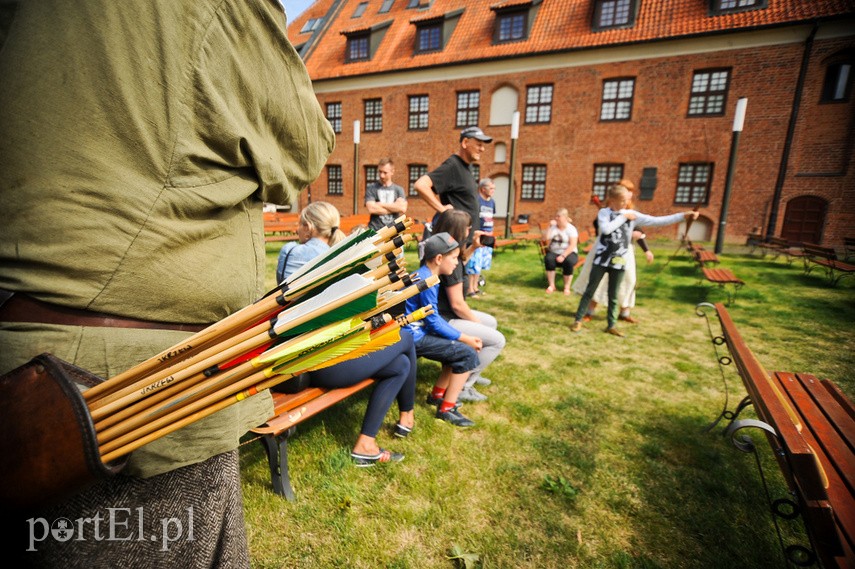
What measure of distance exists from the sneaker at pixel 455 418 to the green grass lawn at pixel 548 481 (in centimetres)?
9

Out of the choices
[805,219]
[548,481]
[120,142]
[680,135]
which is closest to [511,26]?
[680,135]

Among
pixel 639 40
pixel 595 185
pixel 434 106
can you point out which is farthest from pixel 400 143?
pixel 639 40

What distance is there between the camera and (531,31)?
20.4 meters

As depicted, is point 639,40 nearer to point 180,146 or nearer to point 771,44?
point 771,44

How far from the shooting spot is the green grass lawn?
2398mm

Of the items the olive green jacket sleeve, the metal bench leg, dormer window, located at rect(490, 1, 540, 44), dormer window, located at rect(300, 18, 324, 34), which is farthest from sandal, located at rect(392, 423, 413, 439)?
dormer window, located at rect(300, 18, 324, 34)

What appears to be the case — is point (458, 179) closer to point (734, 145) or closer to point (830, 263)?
point (830, 263)

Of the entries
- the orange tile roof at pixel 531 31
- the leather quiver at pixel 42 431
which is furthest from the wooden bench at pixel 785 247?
the leather quiver at pixel 42 431

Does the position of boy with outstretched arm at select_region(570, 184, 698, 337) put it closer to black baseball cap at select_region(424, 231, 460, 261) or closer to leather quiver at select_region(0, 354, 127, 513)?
black baseball cap at select_region(424, 231, 460, 261)

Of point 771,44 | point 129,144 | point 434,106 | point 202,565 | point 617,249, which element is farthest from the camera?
point 434,106

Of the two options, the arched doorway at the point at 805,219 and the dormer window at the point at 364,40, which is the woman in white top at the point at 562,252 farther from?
the dormer window at the point at 364,40

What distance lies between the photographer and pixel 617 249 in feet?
19.9

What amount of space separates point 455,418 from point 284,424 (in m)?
1.61

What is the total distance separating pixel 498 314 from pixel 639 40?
1687 centimetres
